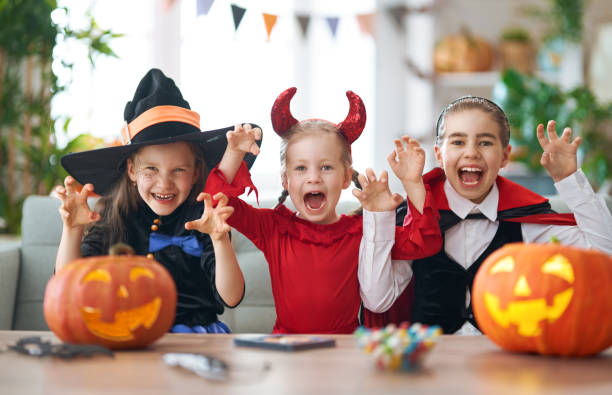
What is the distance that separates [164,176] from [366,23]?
2.64 meters

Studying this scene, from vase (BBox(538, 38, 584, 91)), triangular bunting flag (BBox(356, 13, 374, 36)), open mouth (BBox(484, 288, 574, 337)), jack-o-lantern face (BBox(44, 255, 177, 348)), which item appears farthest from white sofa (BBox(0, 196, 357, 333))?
vase (BBox(538, 38, 584, 91))

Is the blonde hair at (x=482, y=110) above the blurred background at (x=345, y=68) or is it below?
below

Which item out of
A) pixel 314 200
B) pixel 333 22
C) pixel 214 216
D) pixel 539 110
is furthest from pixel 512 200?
pixel 539 110

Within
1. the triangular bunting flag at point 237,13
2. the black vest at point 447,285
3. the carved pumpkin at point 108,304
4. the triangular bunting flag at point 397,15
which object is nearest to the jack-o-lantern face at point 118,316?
the carved pumpkin at point 108,304

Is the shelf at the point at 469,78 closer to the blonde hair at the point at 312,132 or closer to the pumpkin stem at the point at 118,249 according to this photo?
the blonde hair at the point at 312,132

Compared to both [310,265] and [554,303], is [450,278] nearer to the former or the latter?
[310,265]

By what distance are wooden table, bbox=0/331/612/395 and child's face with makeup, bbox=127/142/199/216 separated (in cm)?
77

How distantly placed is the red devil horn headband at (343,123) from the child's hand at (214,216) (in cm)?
47

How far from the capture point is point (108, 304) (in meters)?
1.10

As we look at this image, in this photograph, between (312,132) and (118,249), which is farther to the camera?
(312,132)

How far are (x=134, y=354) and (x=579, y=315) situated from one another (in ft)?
2.43

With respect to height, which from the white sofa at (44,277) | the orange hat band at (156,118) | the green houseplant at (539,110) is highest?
the green houseplant at (539,110)

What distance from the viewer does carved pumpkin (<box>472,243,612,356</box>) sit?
3.46ft

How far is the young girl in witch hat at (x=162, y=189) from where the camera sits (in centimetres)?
184
